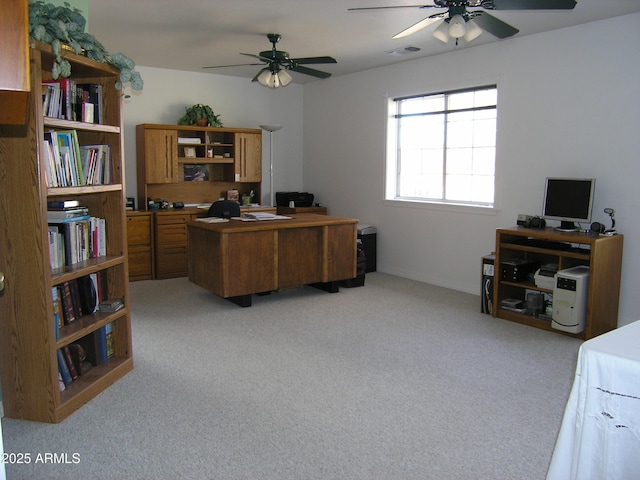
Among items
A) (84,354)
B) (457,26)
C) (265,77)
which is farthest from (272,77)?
(84,354)

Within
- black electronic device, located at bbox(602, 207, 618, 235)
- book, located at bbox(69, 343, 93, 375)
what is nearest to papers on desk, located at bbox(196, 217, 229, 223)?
book, located at bbox(69, 343, 93, 375)

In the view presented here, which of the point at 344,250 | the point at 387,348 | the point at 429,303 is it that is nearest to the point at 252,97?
the point at 344,250

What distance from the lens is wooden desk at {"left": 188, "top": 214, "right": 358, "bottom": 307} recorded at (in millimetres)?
5055

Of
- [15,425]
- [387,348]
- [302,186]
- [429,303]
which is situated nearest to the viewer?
[15,425]

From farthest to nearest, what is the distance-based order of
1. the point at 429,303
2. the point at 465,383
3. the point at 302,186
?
the point at 302,186 → the point at 429,303 → the point at 465,383

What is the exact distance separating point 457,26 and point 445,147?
291cm

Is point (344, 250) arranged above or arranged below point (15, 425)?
above

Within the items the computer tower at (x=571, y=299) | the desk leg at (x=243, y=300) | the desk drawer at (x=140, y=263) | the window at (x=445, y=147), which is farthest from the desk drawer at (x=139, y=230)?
the computer tower at (x=571, y=299)

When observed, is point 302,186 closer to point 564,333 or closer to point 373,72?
point 373,72

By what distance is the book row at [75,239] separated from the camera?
3.11m

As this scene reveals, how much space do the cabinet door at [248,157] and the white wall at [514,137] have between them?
3.39 feet

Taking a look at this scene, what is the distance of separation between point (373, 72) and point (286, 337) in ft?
13.1

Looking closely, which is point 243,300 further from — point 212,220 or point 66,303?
point 66,303

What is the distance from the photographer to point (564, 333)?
4.43 meters
